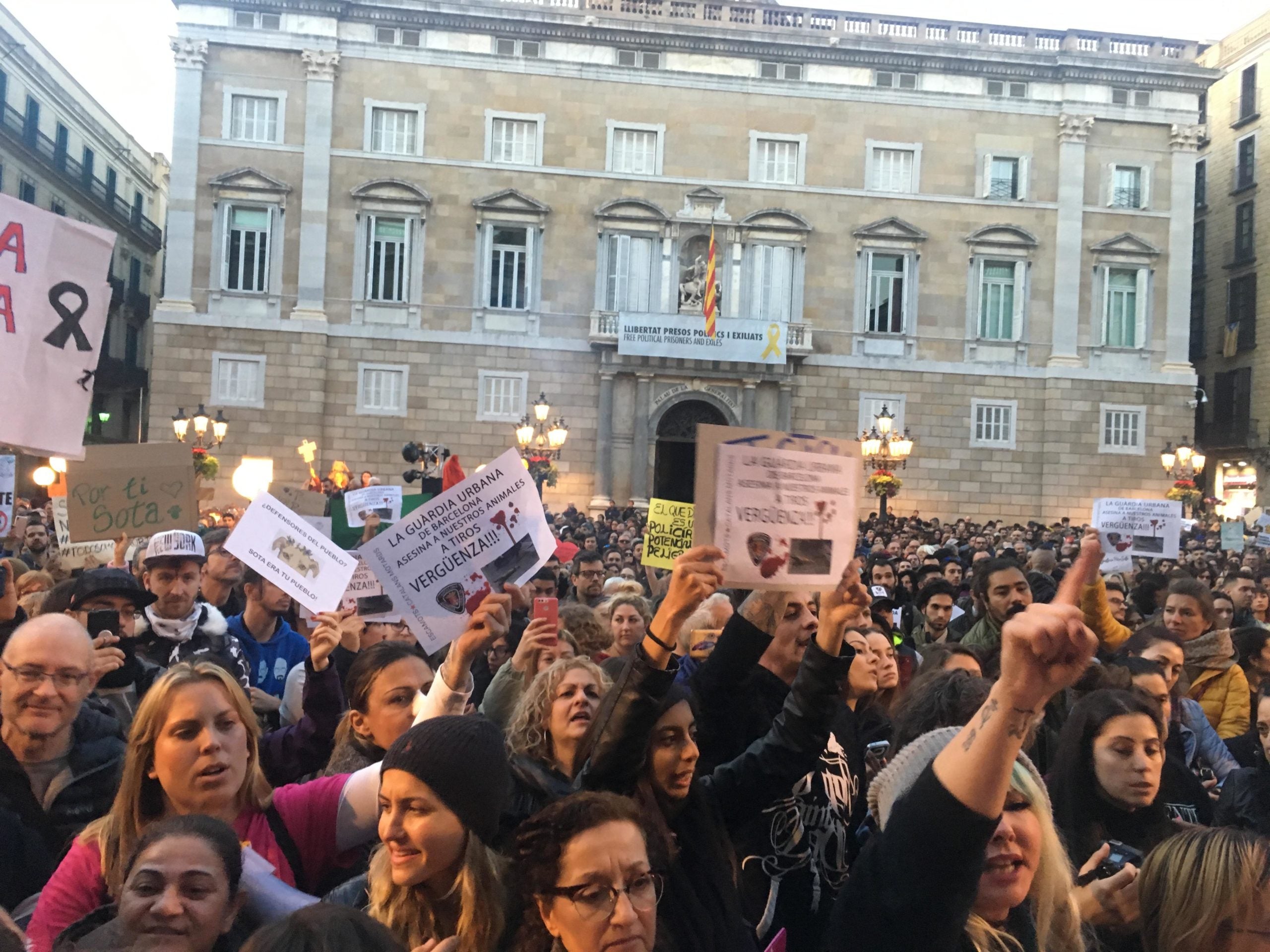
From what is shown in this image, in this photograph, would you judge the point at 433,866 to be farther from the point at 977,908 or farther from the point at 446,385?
the point at 446,385

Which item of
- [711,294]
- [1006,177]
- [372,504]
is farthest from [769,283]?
[372,504]

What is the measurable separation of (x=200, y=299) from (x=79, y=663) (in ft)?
83.2

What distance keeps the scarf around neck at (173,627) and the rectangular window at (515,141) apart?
23.7m

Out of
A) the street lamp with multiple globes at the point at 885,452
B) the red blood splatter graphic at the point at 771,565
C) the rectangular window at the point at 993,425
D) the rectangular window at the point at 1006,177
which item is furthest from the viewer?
the rectangular window at the point at 1006,177

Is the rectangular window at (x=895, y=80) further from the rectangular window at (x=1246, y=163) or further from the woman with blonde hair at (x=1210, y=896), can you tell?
the woman with blonde hair at (x=1210, y=896)

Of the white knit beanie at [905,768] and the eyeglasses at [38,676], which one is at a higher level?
the white knit beanie at [905,768]

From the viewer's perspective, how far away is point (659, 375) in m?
28.0

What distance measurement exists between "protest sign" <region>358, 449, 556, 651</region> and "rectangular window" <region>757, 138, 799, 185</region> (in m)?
25.0

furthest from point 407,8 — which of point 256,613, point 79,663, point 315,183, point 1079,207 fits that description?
point 79,663

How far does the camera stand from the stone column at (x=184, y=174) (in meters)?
26.7

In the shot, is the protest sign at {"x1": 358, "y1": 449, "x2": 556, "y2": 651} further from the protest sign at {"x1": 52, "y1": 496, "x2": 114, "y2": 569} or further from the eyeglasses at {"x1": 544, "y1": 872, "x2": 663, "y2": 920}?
the protest sign at {"x1": 52, "y1": 496, "x2": 114, "y2": 569}

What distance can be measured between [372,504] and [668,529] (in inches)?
117

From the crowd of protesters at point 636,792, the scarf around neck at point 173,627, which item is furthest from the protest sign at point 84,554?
the crowd of protesters at point 636,792

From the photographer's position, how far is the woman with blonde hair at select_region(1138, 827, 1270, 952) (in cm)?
251
